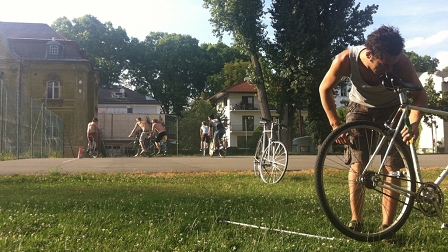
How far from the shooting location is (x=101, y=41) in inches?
2547

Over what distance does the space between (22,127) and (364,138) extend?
17366mm

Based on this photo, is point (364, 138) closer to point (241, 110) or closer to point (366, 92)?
point (366, 92)

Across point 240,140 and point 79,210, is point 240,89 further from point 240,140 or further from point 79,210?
point 79,210

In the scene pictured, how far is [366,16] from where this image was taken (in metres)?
30.6

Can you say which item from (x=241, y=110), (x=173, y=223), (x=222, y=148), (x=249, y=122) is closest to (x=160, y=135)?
(x=222, y=148)

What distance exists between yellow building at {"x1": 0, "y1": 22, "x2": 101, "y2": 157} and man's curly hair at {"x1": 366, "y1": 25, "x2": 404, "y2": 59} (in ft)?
140

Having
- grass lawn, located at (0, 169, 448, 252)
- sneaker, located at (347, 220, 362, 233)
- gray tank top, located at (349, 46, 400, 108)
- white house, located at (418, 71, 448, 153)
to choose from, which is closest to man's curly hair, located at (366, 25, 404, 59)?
gray tank top, located at (349, 46, 400, 108)

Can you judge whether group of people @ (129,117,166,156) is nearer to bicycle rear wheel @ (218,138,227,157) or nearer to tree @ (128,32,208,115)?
bicycle rear wheel @ (218,138,227,157)

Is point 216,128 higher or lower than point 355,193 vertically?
higher

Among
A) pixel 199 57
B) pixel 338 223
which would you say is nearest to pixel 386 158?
pixel 338 223

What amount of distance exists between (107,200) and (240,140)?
6335cm

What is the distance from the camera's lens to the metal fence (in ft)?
54.1

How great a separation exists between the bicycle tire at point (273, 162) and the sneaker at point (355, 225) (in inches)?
172

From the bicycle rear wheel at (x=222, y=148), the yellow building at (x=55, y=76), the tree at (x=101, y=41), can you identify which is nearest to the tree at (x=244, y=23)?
the bicycle rear wheel at (x=222, y=148)
